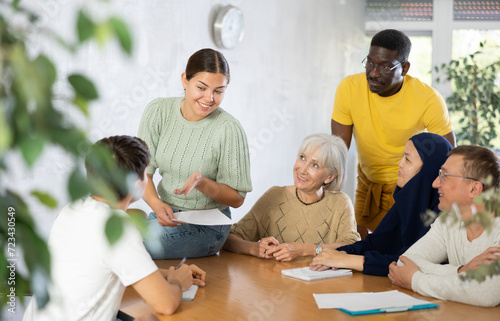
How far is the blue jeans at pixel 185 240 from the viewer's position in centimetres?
247

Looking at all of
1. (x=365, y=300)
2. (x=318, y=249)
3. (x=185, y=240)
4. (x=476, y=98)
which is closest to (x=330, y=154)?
(x=318, y=249)

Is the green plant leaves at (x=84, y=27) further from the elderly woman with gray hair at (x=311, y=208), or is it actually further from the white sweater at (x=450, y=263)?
the elderly woman with gray hair at (x=311, y=208)

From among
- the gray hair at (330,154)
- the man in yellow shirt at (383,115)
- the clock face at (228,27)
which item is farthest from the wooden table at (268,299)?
the clock face at (228,27)

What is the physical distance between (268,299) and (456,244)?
74 centimetres

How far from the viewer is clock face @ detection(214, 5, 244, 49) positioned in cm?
461

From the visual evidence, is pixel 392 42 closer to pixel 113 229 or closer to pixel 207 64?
pixel 207 64

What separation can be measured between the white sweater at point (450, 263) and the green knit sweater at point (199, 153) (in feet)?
2.91

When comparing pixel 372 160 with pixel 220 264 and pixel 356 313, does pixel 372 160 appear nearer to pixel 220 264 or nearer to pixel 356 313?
pixel 220 264

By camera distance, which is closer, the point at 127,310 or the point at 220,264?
the point at 127,310

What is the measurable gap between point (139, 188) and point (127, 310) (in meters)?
0.39

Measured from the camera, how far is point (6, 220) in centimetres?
43

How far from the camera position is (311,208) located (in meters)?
2.89

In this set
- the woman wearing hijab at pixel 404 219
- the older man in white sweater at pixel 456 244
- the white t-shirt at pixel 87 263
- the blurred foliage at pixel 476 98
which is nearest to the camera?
the white t-shirt at pixel 87 263

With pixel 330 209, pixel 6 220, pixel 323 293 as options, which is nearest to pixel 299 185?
pixel 330 209
